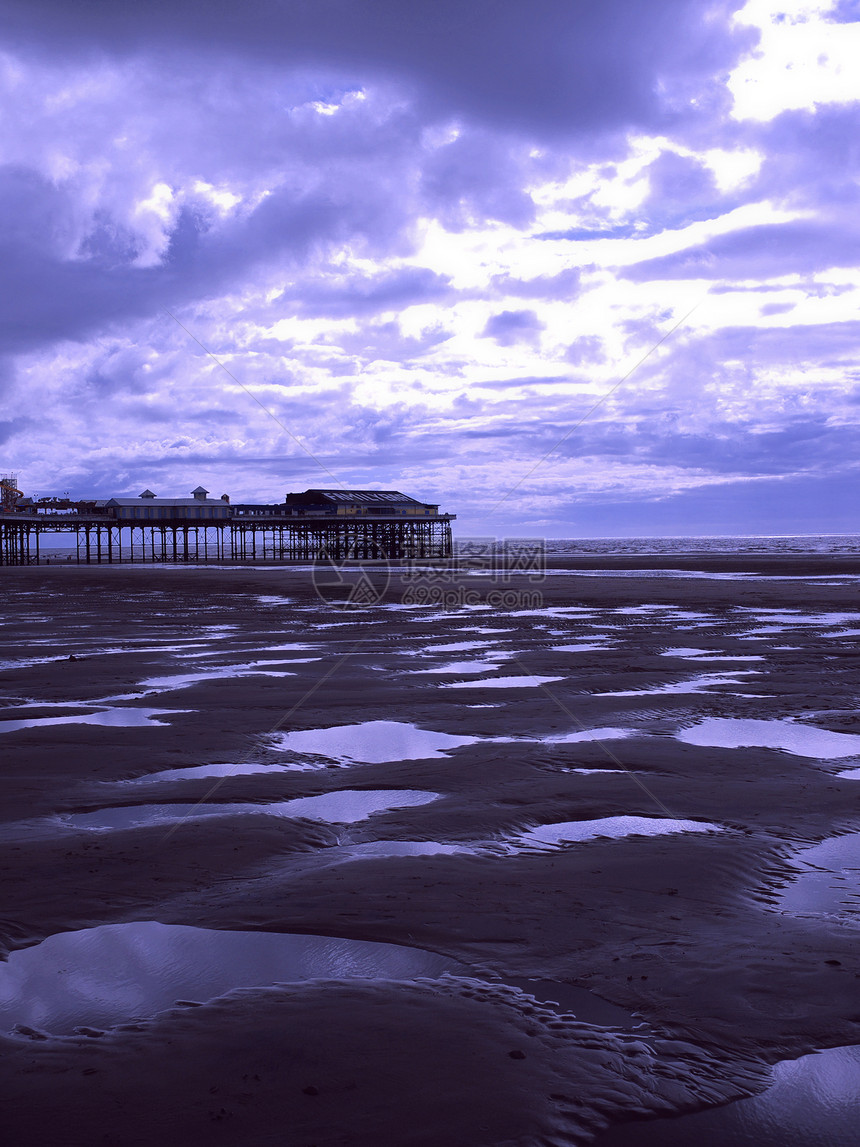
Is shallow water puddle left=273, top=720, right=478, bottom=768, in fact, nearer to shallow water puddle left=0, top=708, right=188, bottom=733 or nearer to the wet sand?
the wet sand

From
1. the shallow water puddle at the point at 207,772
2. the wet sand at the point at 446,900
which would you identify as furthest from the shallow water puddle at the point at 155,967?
the shallow water puddle at the point at 207,772

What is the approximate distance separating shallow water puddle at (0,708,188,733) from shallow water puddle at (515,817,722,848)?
5059 millimetres

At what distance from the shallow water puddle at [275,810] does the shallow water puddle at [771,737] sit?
3226 mm

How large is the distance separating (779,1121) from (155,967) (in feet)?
8.17

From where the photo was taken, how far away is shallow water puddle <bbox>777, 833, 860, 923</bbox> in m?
4.45

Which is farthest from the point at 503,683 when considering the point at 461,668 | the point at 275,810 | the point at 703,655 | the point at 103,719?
the point at 275,810

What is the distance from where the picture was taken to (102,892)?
4695 mm

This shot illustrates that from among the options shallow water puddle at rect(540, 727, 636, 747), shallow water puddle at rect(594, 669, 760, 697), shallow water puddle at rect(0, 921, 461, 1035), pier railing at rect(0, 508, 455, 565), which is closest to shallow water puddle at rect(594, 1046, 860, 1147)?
shallow water puddle at rect(0, 921, 461, 1035)

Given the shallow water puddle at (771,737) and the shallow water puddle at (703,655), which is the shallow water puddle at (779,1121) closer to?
the shallow water puddle at (771,737)

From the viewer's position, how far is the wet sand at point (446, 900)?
2.93 metres

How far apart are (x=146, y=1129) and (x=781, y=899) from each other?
127 inches

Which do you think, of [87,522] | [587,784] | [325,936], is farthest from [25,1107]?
[87,522]

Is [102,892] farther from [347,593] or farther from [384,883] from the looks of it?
[347,593]

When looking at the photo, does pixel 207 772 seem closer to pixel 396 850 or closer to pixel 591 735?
pixel 396 850
